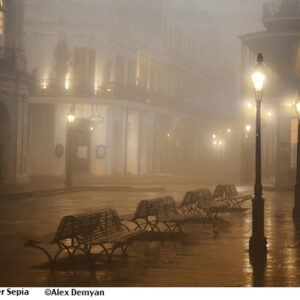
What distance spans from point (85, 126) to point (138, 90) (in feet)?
17.4

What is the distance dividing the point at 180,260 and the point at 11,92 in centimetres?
2278

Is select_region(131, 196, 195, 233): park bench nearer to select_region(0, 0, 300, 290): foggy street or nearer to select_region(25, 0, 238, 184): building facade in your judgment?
select_region(0, 0, 300, 290): foggy street

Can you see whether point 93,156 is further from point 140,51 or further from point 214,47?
point 214,47

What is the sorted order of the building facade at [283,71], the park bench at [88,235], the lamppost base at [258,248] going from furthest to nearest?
the building facade at [283,71]
the lamppost base at [258,248]
the park bench at [88,235]

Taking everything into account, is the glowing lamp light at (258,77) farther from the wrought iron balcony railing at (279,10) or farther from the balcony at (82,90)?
the balcony at (82,90)

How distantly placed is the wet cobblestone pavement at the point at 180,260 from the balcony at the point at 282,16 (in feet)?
62.2

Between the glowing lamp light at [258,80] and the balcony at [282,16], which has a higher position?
the balcony at [282,16]

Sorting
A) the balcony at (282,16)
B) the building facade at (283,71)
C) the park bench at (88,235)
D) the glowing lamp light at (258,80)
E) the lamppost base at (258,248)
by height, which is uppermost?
the balcony at (282,16)

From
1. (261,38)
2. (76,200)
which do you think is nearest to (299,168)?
(76,200)

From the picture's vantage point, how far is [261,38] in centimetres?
3641

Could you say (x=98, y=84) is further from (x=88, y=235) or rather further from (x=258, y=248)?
(x=258, y=248)

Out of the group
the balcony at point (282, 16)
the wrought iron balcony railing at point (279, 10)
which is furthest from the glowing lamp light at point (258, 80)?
the wrought iron balcony railing at point (279, 10)

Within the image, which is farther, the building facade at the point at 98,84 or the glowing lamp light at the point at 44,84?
the glowing lamp light at the point at 44,84

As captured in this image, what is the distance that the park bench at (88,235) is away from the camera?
1031 cm
